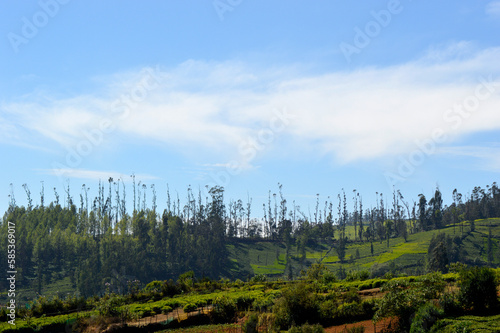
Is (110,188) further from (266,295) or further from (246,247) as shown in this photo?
(266,295)

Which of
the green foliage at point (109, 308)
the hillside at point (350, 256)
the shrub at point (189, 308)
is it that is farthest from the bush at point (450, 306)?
the hillside at point (350, 256)

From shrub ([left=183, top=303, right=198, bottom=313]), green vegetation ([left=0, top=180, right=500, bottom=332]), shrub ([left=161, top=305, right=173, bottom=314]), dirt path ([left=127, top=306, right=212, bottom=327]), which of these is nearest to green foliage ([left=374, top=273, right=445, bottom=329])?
→ green vegetation ([left=0, top=180, right=500, bottom=332])

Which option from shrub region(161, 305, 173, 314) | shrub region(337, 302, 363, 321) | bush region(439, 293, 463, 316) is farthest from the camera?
shrub region(161, 305, 173, 314)

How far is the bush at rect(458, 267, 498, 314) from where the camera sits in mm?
21828

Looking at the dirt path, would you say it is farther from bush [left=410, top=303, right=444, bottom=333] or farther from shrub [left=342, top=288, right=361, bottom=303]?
bush [left=410, top=303, right=444, bottom=333]

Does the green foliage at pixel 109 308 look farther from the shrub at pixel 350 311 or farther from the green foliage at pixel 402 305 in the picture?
the green foliage at pixel 402 305

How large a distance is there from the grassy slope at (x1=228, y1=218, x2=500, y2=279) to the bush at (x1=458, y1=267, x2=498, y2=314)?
8076 cm

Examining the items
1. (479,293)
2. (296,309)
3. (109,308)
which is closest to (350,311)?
(296,309)

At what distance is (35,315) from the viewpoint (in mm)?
40469

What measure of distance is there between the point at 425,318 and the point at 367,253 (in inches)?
4619

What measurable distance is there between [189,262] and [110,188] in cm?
4305

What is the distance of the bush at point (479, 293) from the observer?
71.6 feet

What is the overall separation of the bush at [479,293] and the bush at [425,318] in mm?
1756

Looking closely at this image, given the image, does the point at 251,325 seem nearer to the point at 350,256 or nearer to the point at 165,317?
the point at 165,317
